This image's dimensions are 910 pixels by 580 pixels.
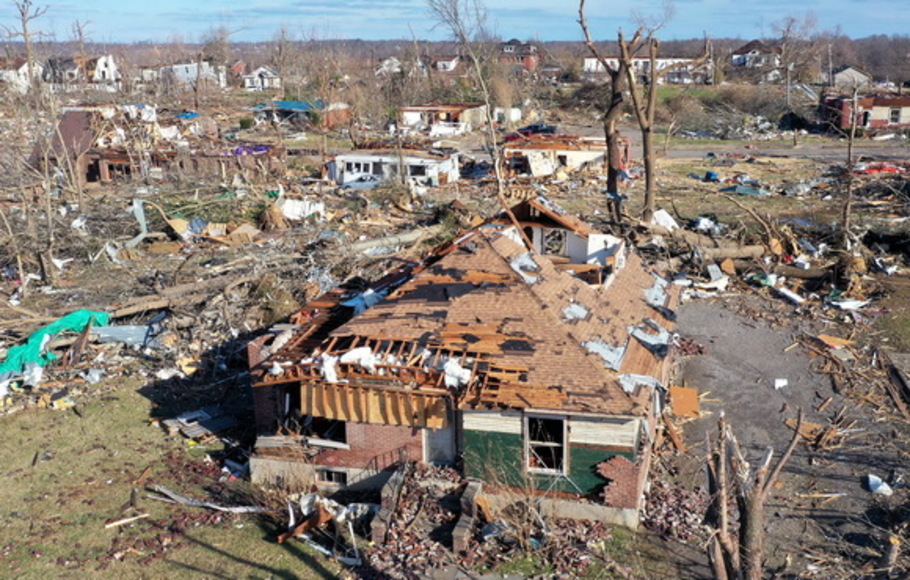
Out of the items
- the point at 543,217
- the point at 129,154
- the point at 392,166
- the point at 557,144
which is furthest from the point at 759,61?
the point at 543,217

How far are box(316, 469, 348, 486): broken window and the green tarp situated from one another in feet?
27.4

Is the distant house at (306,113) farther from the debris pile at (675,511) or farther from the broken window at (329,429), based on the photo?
the debris pile at (675,511)

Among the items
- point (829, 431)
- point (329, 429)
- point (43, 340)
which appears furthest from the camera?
point (43, 340)

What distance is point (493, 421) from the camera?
12.3 m

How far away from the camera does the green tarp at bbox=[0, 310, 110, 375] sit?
696 inches

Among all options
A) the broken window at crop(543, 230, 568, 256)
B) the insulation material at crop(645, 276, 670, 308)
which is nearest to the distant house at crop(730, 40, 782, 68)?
the broken window at crop(543, 230, 568, 256)

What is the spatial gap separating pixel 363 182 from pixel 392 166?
67.2 inches

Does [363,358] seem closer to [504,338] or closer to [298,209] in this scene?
[504,338]

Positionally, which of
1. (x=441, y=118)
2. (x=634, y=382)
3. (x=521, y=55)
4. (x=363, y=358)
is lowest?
(x=634, y=382)

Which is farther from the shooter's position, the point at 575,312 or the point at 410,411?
the point at 575,312

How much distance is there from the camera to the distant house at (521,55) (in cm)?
9231

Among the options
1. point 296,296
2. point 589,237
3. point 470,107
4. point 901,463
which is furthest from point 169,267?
point 470,107

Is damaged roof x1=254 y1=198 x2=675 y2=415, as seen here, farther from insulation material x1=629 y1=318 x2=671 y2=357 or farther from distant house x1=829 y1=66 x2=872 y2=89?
distant house x1=829 y1=66 x2=872 y2=89

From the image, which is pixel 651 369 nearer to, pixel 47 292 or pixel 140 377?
pixel 140 377
